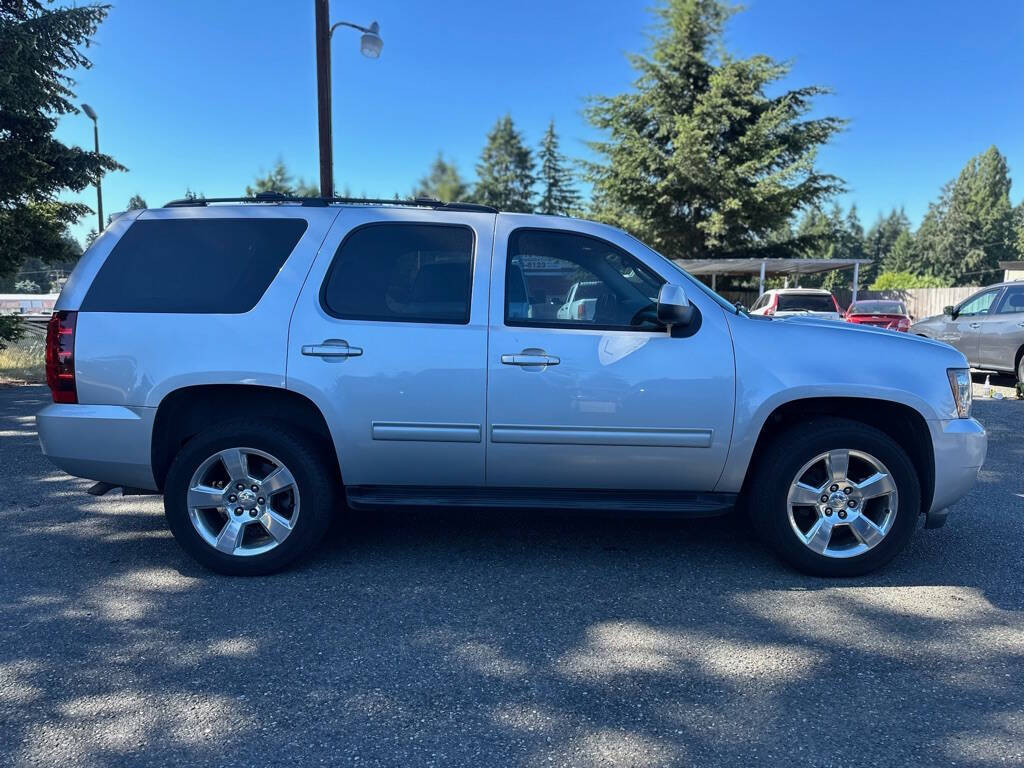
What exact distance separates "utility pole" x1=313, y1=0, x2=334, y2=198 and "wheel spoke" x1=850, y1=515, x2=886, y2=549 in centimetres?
885

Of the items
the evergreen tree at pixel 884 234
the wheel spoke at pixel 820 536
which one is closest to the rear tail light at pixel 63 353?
the wheel spoke at pixel 820 536

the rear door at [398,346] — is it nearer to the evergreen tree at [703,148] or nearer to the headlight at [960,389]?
the headlight at [960,389]

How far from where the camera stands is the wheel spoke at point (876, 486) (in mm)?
3682

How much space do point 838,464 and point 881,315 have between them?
15.5 m

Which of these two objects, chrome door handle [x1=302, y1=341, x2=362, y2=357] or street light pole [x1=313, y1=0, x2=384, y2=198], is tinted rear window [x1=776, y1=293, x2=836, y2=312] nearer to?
street light pole [x1=313, y1=0, x2=384, y2=198]

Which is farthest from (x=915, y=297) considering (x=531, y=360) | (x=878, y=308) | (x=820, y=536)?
(x=531, y=360)

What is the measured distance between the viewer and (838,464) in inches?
146

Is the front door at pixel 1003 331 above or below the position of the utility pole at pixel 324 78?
below

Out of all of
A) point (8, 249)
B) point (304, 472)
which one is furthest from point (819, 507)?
point (8, 249)

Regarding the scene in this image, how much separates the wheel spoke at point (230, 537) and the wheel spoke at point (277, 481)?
0.25 metres

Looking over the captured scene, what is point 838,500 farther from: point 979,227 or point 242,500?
point 979,227

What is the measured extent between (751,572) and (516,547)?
134 cm

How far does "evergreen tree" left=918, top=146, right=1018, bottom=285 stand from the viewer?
7775 cm

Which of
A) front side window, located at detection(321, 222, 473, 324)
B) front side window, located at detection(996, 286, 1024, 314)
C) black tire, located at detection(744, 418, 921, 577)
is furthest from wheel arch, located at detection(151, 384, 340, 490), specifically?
front side window, located at detection(996, 286, 1024, 314)
